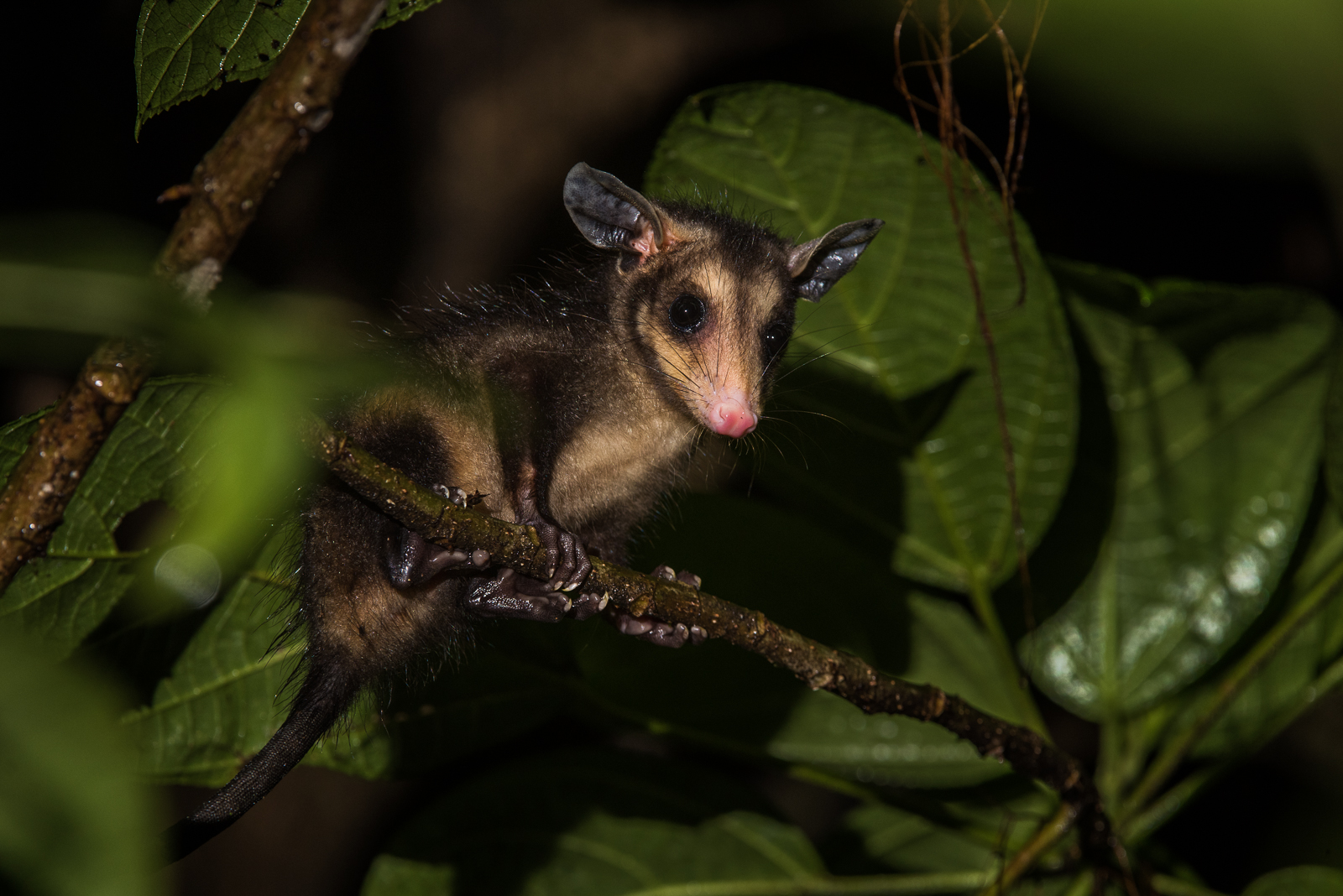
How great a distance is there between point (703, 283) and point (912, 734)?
3.67 feet

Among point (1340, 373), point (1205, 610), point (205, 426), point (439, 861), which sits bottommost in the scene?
point (439, 861)

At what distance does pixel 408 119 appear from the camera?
3.93 metres

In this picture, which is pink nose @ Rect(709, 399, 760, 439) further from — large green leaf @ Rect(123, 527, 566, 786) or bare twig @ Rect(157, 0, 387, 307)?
bare twig @ Rect(157, 0, 387, 307)

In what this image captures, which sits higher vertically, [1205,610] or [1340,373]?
[1340,373]

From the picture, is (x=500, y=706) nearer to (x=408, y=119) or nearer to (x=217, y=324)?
(x=217, y=324)

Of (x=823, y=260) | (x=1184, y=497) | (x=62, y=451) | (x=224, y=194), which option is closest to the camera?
(x=224, y=194)

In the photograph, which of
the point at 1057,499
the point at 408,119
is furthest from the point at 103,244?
the point at 408,119

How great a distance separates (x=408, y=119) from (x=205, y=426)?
2829 mm

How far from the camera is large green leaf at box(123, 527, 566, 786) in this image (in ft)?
6.20

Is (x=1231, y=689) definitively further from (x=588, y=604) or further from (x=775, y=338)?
(x=588, y=604)

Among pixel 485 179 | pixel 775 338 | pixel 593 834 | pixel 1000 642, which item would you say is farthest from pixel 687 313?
pixel 485 179

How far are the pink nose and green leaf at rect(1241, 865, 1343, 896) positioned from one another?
4.76 feet

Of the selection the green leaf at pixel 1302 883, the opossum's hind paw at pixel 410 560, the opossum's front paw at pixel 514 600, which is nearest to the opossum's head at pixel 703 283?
the opossum's front paw at pixel 514 600

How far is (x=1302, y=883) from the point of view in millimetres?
2080
